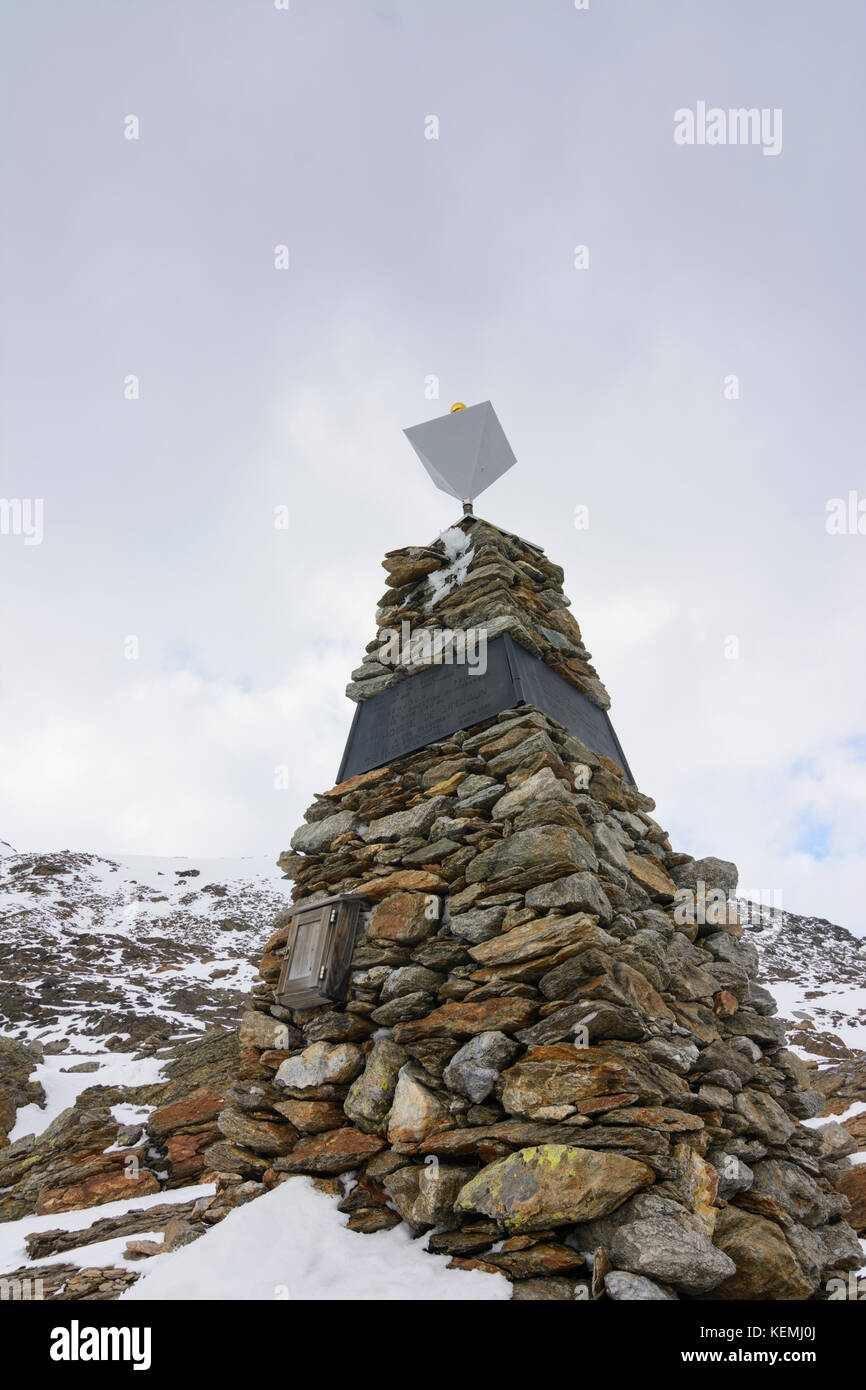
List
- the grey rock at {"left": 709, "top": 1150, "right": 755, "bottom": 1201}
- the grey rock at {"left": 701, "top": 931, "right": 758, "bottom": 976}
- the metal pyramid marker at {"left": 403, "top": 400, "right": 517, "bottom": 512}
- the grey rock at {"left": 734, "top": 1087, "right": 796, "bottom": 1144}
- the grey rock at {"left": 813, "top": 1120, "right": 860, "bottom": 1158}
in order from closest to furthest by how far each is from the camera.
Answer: the grey rock at {"left": 709, "top": 1150, "right": 755, "bottom": 1201} < the grey rock at {"left": 734, "top": 1087, "right": 796, "bottom": 1144} < the grey rock at {"left": 813, "top": 1120, "right": 860, "bottom": 1158} < the grey rock at {"left": 701, "top": 931, "right": 758, "bottom": 976} < the metal pyramid marker at {"left": 403, "top": 400, "right": 517, "bottom": 512}

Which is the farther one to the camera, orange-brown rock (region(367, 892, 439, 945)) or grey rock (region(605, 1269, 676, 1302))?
orange-brown rock (region(367, 892, 439, 945))

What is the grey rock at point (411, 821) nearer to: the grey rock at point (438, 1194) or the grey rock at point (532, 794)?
the grey rock at point (532, 794)

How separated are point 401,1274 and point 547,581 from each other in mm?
5774

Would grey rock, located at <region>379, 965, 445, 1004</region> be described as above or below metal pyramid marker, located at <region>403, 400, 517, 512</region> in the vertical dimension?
below

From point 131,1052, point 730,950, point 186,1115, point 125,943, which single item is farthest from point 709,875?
point 125,943

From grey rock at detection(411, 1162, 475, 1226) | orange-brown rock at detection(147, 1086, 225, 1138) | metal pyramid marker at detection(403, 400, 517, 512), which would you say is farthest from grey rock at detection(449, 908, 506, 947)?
metal pyramid marker at detection(403, 400, 517, 512)

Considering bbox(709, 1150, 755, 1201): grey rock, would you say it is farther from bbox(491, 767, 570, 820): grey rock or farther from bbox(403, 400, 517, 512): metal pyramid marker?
bbox(403, 400, 517, 512): metal pyramid marker

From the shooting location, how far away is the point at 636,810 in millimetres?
5594

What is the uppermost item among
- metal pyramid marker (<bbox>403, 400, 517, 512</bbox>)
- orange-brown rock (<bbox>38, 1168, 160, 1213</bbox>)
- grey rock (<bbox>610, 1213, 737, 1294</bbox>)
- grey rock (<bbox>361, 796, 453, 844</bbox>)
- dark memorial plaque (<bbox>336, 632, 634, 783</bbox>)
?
metal pyramid marker (<bbox>403, 400, 517, 512</bbox>)

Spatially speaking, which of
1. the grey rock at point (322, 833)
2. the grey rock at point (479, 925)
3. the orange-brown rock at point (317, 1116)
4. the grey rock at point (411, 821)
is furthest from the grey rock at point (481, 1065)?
the grey rock at point (322, 833)

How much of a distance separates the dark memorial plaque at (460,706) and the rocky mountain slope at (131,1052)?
2025mm

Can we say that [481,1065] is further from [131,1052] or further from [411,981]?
[131,1052]

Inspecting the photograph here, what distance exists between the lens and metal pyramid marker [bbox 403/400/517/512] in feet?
25.2
